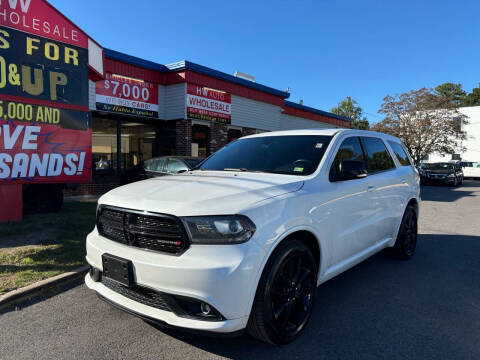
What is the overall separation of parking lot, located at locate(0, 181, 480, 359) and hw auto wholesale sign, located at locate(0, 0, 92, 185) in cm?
372

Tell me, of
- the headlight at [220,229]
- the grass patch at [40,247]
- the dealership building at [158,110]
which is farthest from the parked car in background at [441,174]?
the headlight at [220,229]

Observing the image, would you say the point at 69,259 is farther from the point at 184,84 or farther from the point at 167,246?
the point at 184,84

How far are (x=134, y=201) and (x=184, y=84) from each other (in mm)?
11072

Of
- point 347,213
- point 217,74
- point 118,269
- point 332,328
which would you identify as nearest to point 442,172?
point 217,74

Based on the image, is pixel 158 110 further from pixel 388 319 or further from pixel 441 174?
pixel 441 174

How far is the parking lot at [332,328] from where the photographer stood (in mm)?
2635

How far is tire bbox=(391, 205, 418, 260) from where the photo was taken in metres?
4.83

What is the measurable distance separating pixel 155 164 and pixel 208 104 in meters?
4.62

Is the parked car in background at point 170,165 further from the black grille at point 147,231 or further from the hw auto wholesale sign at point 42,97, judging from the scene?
the black grille at point 147,231

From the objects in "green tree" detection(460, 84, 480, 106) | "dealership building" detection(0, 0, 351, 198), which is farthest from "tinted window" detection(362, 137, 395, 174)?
"green tree" detection(460, 84, 480, 106)

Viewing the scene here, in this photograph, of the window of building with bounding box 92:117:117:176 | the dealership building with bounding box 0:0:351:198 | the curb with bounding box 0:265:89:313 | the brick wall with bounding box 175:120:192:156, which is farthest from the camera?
the brick wall with bounding box 175:120:192:156

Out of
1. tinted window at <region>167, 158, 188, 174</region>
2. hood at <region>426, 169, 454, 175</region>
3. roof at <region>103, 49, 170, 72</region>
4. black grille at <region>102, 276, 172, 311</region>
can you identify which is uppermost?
roof at <region>103, 49, 170, 72</region>

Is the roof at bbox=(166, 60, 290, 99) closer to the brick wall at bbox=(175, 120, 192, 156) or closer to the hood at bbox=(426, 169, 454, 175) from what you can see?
the brick wall at bbox=(175, 120, 192, 156)

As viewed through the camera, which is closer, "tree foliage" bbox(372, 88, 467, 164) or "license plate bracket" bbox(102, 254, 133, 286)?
"license plate bracket" bbox(102, 254, 133, 286)
